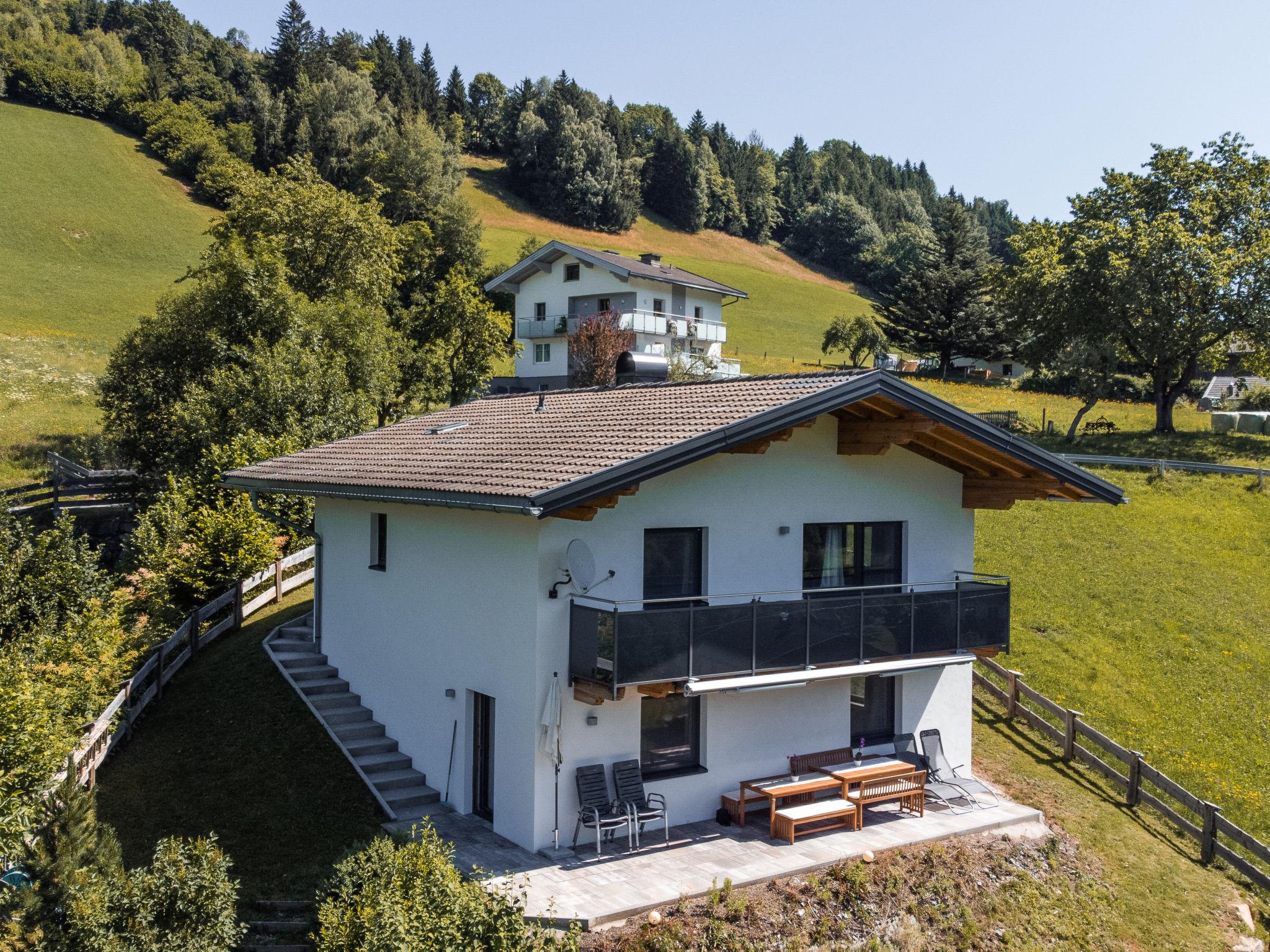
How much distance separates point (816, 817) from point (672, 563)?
3750 mm

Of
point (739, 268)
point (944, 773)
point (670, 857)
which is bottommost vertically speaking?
point (944, 773)

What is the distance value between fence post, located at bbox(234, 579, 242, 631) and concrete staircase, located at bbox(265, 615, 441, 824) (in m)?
1.33

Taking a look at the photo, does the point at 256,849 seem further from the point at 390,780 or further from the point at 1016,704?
the point at 1016,704

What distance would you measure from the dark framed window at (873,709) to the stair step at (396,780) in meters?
6.54

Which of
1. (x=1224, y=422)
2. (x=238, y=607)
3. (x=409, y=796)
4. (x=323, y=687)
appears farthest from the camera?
(x=1224, y=422)

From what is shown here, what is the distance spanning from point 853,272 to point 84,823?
4651 inches

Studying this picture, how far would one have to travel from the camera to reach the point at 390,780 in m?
13.8

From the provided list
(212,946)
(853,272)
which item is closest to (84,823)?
(212,946)

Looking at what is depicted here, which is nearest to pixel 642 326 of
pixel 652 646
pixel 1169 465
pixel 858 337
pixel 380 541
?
pixel 858 337

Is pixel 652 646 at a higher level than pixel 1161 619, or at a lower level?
higher

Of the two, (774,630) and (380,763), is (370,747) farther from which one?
(774,630)

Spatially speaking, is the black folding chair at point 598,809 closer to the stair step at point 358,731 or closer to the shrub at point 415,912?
the shrub at point 415,912

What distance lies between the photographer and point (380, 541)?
52.0ft

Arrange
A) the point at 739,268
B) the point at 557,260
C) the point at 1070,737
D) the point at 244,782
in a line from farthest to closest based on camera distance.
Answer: the point at 739,268, the point at 557,260, the point at 1070,737, the point at 244,782
